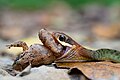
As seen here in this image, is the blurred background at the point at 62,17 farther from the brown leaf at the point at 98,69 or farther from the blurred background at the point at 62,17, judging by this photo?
the brown leaf at the point at 98,69

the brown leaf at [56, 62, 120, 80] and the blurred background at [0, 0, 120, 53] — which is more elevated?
the blurred background at [0, 0, 120, 53]

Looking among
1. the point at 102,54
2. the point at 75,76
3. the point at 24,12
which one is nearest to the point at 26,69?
the point at 75,76

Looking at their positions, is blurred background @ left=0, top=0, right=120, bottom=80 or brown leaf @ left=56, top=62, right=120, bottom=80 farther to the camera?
blurred background @ left=0, top=0, right=120, bottom=80

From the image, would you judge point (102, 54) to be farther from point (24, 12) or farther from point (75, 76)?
point (24, 12)

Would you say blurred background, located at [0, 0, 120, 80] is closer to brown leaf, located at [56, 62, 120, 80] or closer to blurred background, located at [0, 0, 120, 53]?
blurred background, located at [0, 0, 120, 53]

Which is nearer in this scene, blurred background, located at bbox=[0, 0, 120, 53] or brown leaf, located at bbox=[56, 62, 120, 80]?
brown leaf, located at bbox=[56, 62, 120, 80]

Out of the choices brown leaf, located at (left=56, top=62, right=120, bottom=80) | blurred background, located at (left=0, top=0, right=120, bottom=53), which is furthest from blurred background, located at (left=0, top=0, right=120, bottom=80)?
brown leaf, located at (left=56, top=62, right=120, bottom=80)
